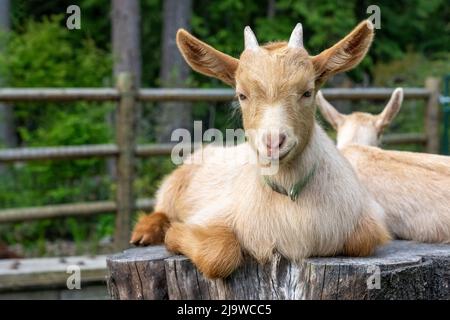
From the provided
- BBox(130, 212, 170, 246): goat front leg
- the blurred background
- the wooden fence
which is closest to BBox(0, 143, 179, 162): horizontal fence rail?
the wooden fence

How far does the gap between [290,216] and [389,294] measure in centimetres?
62

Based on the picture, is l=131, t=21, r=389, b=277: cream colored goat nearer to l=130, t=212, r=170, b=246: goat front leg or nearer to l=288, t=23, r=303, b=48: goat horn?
l=288, t=23, r=303, b=48: goat horn

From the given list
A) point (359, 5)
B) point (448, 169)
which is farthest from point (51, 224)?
point (359, 5)

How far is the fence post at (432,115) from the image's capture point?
1045 cm

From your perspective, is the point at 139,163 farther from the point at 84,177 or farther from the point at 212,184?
the point at 212,184

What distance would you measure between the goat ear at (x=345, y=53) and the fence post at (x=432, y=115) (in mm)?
6477

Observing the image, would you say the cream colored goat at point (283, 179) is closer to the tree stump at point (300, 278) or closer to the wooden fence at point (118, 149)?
the tree stump at point (300, 278)

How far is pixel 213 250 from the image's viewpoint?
4.26 meters

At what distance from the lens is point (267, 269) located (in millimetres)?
4316

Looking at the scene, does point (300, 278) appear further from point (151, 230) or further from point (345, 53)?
point (151, 230)

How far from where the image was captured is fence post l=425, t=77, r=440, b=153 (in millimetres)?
10445

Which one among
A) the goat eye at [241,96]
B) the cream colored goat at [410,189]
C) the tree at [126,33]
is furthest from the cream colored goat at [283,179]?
the tree at [126,33]

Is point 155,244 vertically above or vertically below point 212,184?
below

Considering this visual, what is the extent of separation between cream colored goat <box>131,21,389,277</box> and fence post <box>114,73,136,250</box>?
4.18m
